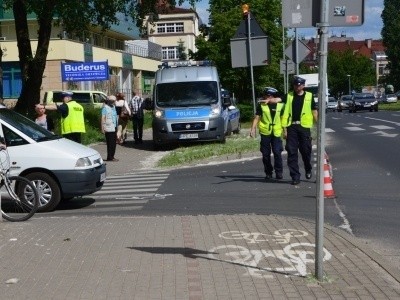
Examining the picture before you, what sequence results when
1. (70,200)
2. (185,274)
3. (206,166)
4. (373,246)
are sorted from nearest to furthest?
1. (185,274)
2. (373,246)
3. (70,200)
4. (206,166)

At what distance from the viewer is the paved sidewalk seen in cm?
688

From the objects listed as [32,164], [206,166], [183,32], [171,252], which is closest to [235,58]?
[206,166]

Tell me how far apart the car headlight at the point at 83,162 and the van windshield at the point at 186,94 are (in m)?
13.2

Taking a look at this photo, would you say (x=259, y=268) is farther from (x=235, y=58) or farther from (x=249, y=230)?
(x=235, y=58)

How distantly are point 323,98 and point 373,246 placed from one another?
9.36 feet

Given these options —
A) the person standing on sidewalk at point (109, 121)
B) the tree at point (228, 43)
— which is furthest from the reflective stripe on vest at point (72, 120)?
the tree at point (228, 43)

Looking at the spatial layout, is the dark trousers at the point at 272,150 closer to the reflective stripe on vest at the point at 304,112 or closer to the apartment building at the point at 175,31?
the reflective stripe on vest at the point at 304,112

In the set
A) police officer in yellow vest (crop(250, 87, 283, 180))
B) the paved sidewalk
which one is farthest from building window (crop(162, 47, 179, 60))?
the paved sidewalk

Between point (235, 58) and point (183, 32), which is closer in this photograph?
point (235, 58)

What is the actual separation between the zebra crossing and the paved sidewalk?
2.38 meters

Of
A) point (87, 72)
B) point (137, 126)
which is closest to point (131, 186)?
point (137, 126)

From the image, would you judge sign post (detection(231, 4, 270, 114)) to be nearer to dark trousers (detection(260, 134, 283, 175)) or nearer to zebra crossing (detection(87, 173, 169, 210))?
zebra crossing (detection(87, 173, 169, 210))

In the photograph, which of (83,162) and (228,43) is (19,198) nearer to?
(83,162)

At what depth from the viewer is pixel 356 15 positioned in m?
6.85
